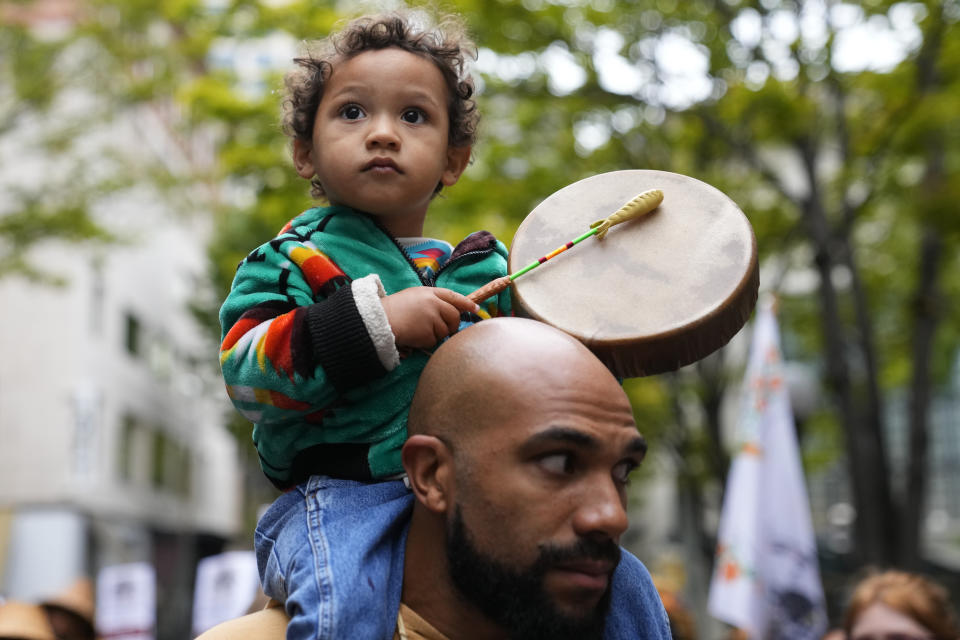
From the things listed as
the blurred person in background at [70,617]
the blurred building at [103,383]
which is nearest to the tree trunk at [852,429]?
the blurred person in background at [70,617]

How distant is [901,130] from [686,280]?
968 centimetres

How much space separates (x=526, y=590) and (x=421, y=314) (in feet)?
1.77

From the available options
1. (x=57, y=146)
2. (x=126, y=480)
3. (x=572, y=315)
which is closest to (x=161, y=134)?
(x=126, y=480)

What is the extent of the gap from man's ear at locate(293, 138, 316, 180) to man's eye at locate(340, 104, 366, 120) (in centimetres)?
18

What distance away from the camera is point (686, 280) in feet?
7.48

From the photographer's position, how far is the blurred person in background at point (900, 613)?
201 inches

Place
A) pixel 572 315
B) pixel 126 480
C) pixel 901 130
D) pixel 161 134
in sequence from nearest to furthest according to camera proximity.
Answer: pixel 572 315 → pixel 901 130 → pixel 126 480 → pixel 161 134

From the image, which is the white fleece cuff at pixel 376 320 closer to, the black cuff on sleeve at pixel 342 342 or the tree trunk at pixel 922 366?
the black cuff on sleeve at pixel 342 342

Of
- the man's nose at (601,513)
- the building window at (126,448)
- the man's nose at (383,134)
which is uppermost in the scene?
the man's nose at (383,134)

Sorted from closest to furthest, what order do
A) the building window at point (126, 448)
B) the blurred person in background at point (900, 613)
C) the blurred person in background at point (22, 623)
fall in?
the blurred person in background at point (22, 623), the blurred person in background at point (900, 613), the building window at point (126, 448)

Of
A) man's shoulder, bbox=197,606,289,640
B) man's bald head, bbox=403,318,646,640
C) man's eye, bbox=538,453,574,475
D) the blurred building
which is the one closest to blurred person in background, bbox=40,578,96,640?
man's shoulder, bbox=197,606,289,640

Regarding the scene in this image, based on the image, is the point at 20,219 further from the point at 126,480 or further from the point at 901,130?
the point at 126,480

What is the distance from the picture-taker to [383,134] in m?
2.26

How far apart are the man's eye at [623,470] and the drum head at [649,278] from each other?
236mm
